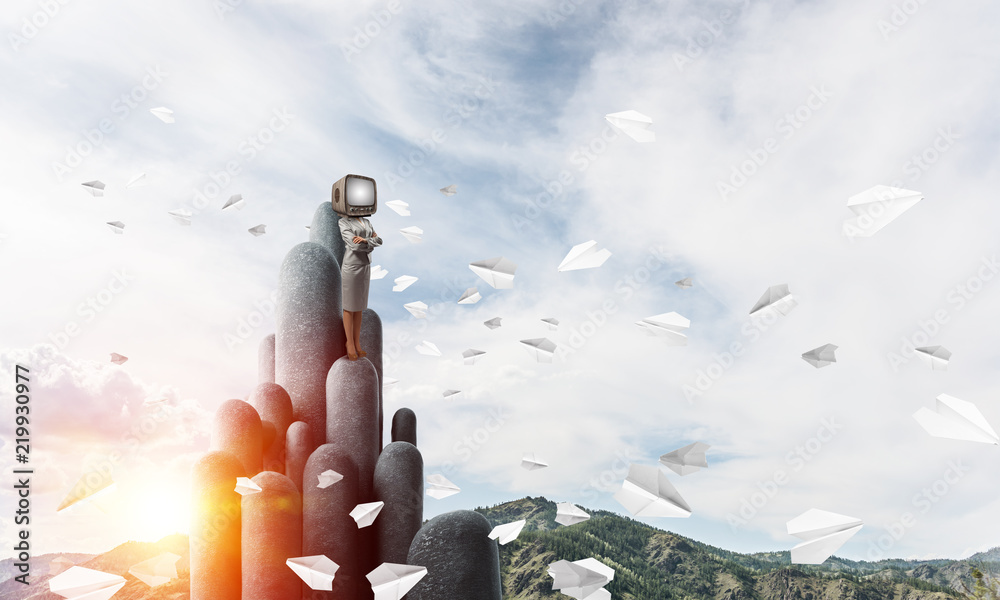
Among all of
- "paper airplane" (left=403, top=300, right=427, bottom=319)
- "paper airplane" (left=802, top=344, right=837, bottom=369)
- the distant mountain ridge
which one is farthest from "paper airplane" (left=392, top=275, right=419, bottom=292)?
the distant mountain ridge

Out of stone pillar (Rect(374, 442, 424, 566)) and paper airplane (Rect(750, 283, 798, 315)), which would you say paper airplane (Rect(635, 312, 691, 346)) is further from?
stone pillar (Rect(374, 442, 424, 566))

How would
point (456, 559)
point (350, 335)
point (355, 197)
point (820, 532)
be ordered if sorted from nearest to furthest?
point (820, 532) → point (456, 559) → point (355, 197) → point (350, 335)

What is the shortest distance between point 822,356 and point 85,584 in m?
9.84

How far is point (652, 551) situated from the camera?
7206 cm

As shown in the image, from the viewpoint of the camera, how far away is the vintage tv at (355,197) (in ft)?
34.4

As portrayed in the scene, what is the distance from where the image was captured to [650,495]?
22.5 feet

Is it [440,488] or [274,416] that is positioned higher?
[274,416]

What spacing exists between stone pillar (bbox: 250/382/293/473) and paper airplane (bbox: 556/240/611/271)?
5.36 meters

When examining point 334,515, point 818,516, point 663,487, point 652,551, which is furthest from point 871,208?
point 652,551

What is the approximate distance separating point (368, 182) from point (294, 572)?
6.05m

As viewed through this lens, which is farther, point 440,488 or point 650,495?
point 440,488

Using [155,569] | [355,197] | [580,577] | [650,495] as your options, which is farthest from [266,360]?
[650,495]

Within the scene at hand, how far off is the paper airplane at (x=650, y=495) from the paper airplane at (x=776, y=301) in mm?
2382

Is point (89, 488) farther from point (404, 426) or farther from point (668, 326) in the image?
point (668, 326)
